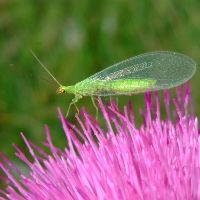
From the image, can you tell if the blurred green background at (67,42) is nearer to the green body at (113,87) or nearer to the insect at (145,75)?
the green body at (113,87)

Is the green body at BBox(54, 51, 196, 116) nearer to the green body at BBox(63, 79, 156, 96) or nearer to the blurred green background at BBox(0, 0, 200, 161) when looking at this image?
the green body at BBox(63, 79, 156, 96)

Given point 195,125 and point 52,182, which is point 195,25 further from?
point 52,182

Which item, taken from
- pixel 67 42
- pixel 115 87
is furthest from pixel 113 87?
pixel 67 42

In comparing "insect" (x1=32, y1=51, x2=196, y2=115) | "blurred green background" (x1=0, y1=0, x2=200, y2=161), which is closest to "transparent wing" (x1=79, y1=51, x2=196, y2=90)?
"insect" (x1=32, y1=51, x2=196, y2=115)

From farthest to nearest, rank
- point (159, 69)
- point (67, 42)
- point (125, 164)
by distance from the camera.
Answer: point (67, 42) < point (159, 69) < point (125, 164)

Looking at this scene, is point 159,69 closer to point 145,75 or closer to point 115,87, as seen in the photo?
point 145,75
